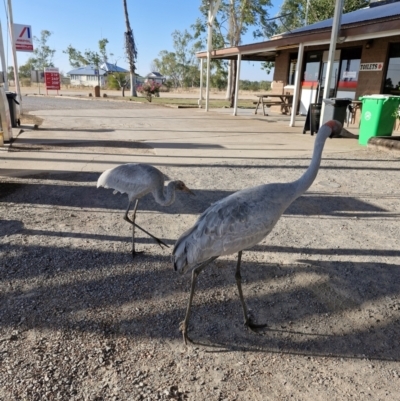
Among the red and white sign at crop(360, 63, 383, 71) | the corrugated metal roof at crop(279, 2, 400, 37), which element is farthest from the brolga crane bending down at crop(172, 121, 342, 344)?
the red and white sign at crop(360, 63, 383, 71)

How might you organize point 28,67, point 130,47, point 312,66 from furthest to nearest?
1. point 28,67
2. point 130,47
3. point 312,66

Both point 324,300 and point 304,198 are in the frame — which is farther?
point 304,198

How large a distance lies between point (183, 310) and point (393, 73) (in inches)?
523

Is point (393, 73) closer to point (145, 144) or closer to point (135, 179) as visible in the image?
point (145, 144)

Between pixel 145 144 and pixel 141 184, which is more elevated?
pixel 141 184

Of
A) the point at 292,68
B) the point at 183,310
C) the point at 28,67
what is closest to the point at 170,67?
the point at 28,67

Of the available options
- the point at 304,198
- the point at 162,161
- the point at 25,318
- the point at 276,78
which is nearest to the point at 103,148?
the point at 162,161

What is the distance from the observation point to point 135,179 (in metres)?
3.92

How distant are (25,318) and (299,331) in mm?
2125

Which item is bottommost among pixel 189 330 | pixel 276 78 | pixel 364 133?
pixel 189 330

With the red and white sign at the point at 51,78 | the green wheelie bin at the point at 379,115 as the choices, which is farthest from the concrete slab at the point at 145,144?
the red and white sign at the point at 51,78

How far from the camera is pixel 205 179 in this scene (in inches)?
264

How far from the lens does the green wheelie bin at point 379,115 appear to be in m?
9.09

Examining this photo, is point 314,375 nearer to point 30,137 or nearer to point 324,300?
point 324,300
